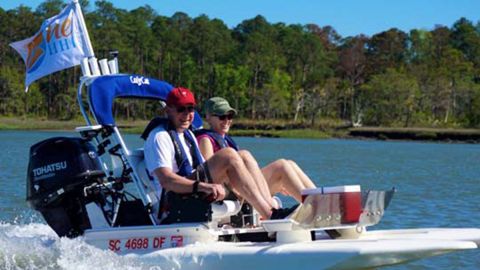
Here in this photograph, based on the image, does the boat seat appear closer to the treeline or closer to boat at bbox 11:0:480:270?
boat at bbox 11:0:480:270

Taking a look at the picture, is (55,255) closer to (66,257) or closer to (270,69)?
(66,257)

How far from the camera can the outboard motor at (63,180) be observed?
9984 mm

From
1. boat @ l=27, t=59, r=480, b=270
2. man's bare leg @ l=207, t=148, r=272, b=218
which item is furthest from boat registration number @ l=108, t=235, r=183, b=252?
man's bare leg @ l=207, t=148, r=272, b=218

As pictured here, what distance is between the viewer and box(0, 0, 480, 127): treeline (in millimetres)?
96000

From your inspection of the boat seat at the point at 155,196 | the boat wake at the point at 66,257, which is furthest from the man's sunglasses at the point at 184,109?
the boat wake at the point at 66,257

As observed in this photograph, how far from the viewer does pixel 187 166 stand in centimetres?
954

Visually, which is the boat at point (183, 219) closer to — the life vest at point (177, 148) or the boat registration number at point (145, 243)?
the boat registration number at point (145, 243)

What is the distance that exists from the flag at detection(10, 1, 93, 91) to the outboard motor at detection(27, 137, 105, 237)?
0.87 metres

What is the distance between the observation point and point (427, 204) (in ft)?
64.6

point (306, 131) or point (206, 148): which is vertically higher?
point (206, 148)

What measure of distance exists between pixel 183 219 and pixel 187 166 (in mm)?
531

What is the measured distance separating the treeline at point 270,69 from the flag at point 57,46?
79.3m

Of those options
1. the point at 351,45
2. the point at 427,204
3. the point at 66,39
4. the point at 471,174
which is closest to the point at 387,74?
the point at 351,45

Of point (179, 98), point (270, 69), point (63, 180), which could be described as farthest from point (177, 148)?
point (270, 69)
